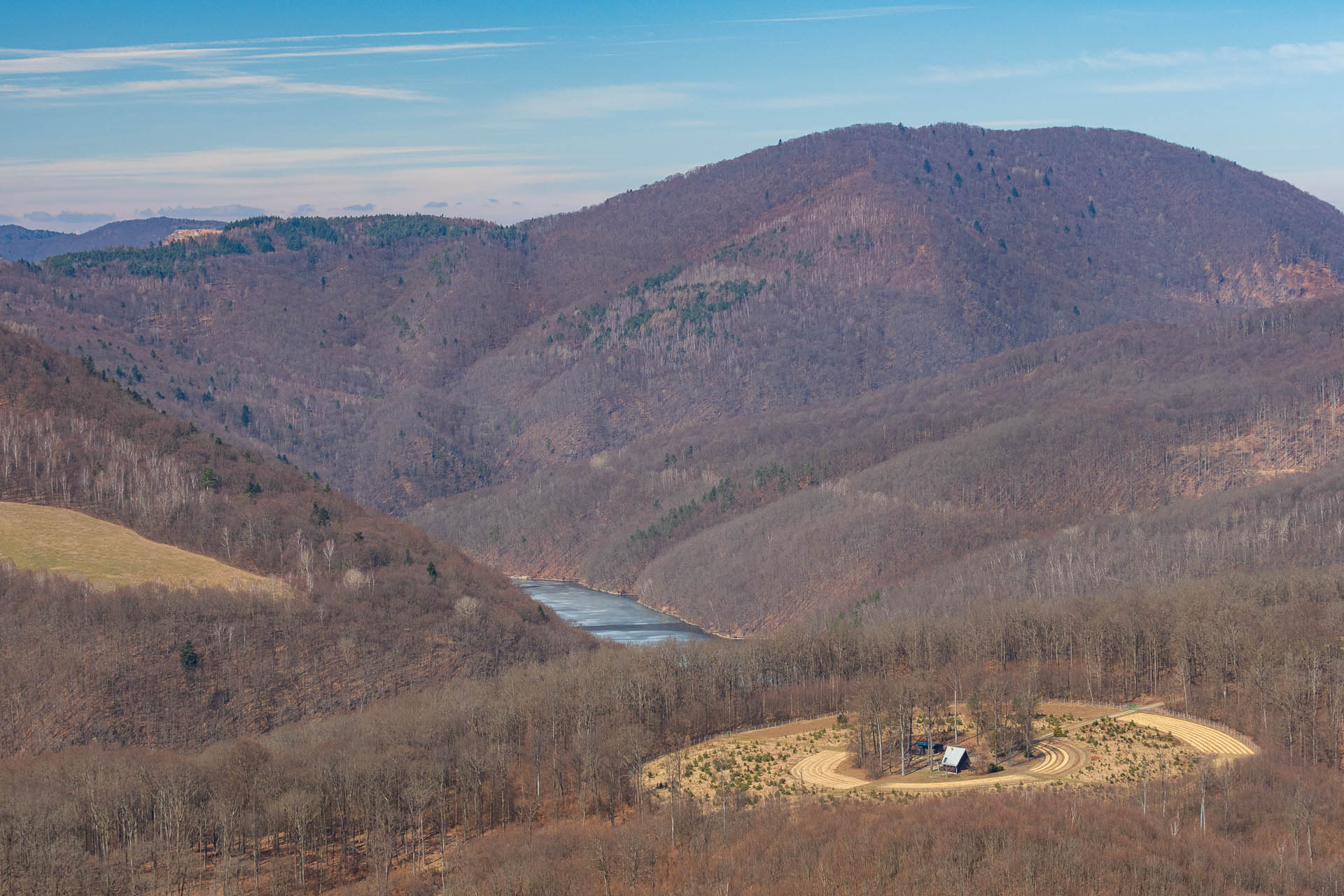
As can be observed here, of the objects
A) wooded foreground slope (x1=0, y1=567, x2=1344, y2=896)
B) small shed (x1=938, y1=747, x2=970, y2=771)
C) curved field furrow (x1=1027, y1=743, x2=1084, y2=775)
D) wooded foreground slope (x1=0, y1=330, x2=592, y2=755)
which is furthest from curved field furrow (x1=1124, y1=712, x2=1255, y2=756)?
wooded foreground slope (x1=0, y1=330, x2=592, y2=755)

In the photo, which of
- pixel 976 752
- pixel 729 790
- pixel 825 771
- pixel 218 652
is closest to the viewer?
pixel 729 790

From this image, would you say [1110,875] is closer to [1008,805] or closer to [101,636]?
[1008,805]

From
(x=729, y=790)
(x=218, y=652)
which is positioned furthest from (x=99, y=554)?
(x=729, y=790)

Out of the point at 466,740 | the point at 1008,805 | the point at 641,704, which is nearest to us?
the point at 1008,805

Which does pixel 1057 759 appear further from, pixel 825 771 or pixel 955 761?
pixel 825 771

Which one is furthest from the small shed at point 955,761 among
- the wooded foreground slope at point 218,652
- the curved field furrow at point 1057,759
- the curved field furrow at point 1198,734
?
the wooded foreground slope at point 218,652

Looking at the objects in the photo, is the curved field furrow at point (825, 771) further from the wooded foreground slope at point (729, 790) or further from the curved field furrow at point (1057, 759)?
the curved field furrow at point (1057, 759)

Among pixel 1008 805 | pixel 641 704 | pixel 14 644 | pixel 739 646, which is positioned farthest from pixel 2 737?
pixel 1008 805
